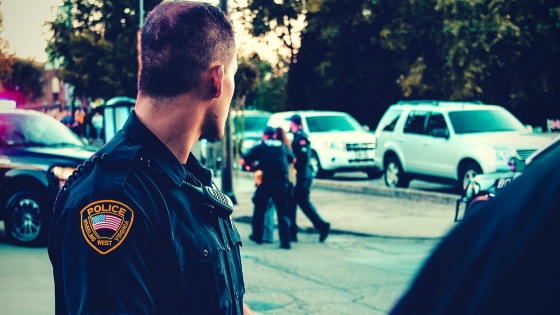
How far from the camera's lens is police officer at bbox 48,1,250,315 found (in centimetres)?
130

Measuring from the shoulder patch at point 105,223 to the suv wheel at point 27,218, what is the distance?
23.3 feet

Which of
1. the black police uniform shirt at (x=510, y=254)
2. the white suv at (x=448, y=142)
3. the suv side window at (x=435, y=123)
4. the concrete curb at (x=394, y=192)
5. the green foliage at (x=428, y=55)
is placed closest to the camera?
the black police uniform shirt at (x=510, y=254)

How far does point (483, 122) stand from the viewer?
42.2 ft

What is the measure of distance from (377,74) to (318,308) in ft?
82.4

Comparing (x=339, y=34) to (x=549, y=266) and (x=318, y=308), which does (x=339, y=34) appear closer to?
(x=318, y=308)

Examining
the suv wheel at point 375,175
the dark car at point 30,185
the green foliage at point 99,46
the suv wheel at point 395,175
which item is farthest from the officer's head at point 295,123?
the green foliage at point 99,46

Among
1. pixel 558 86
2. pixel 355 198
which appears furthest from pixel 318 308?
pixel 558 86

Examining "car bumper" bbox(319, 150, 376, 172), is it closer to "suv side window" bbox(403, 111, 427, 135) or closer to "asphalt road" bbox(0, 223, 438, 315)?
"suv side window" bbox(403, 111, 427, 135)

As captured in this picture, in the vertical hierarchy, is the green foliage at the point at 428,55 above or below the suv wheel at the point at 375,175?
above

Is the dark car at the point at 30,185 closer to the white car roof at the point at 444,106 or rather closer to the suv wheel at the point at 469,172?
the suv wheel at the point at 469,172

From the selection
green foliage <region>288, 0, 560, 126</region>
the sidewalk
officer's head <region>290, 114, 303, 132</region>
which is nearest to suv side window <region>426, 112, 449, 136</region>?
the sidewalk

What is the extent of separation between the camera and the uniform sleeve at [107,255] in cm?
127

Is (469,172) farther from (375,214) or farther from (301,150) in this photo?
(301,150)

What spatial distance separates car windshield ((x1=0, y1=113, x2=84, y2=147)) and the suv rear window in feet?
26.1
